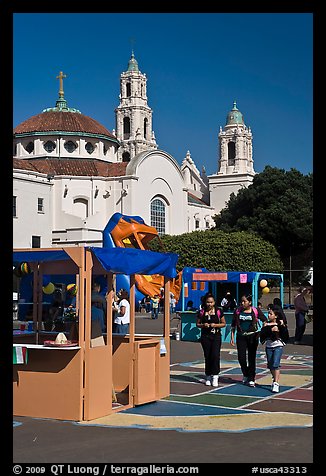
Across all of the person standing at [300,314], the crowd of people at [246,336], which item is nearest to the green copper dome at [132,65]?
the person standing at [300,314]

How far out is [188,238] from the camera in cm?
5934

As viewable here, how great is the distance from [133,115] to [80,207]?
31.1 meters

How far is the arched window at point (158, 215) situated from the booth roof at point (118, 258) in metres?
68.3

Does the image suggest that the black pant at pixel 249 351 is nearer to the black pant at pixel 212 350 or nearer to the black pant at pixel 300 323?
the black pant at pixel 212 350

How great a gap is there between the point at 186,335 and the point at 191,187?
321 feet

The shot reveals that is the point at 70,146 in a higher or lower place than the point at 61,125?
lower

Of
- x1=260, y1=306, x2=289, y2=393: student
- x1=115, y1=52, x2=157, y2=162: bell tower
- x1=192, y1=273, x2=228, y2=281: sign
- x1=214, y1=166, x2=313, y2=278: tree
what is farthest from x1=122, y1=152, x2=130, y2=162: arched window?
x1=260, y1=306, x2=289, y2=393: student

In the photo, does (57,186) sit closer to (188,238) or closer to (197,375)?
(188,238)

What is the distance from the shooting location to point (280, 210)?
207 ft

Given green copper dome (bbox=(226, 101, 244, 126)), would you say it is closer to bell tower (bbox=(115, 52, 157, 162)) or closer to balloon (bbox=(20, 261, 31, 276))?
bell tower (bbox=(115, 52, 157, 162))

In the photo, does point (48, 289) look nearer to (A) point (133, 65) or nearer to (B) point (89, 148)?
(B) point (89, 148)

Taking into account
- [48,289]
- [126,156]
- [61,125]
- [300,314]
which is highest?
[126,156]

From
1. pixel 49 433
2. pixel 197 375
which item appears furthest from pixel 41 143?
pixel 49 433

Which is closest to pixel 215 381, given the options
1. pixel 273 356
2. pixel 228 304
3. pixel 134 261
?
pixel 273 356
